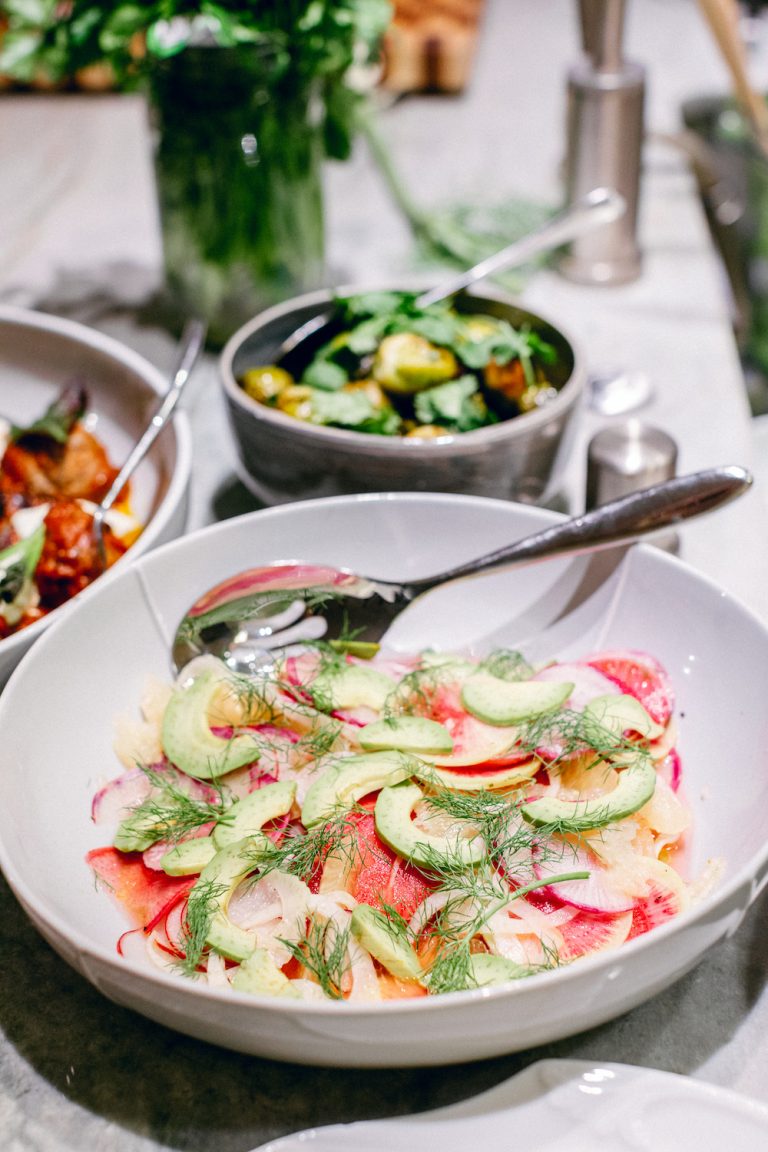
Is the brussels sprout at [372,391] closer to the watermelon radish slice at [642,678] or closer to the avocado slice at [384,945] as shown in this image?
the watermelon radish slice at [642,678]

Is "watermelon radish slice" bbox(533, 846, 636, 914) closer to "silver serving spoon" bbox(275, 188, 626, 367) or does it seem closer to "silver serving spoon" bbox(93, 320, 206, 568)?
"silver serving spoon" bbox(93, 320, 206, 568)

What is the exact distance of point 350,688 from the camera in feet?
3.04

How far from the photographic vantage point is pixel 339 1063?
63cm

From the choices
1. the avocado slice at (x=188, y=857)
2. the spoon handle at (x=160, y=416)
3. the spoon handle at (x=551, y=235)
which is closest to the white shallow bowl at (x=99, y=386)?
the spoon handle at (x=160, y=416)

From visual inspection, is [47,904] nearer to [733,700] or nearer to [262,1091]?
[262,1091]

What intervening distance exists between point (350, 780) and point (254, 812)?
0.08m

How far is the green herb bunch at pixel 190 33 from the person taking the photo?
137 cm

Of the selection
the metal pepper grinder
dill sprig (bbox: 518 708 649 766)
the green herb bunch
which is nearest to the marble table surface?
the metal pepper grinder

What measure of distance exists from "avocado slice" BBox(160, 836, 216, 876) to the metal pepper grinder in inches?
57.2

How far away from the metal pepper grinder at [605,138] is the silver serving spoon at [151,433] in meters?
0.86

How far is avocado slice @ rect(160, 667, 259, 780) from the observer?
2.79 ft

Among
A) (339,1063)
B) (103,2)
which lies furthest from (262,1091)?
(103,2)

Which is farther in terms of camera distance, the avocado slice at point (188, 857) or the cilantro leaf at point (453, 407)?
the cilantro leaf at point (453, 407)

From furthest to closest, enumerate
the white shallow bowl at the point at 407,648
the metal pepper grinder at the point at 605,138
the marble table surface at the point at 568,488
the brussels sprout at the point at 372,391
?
1. the metal pepper grinder at the point at 605,138
2. the brussels sprout at the point at 372,391
3. the marble table surface at the point at 568,488
4. the white shallow bowl at the point at 407,648
